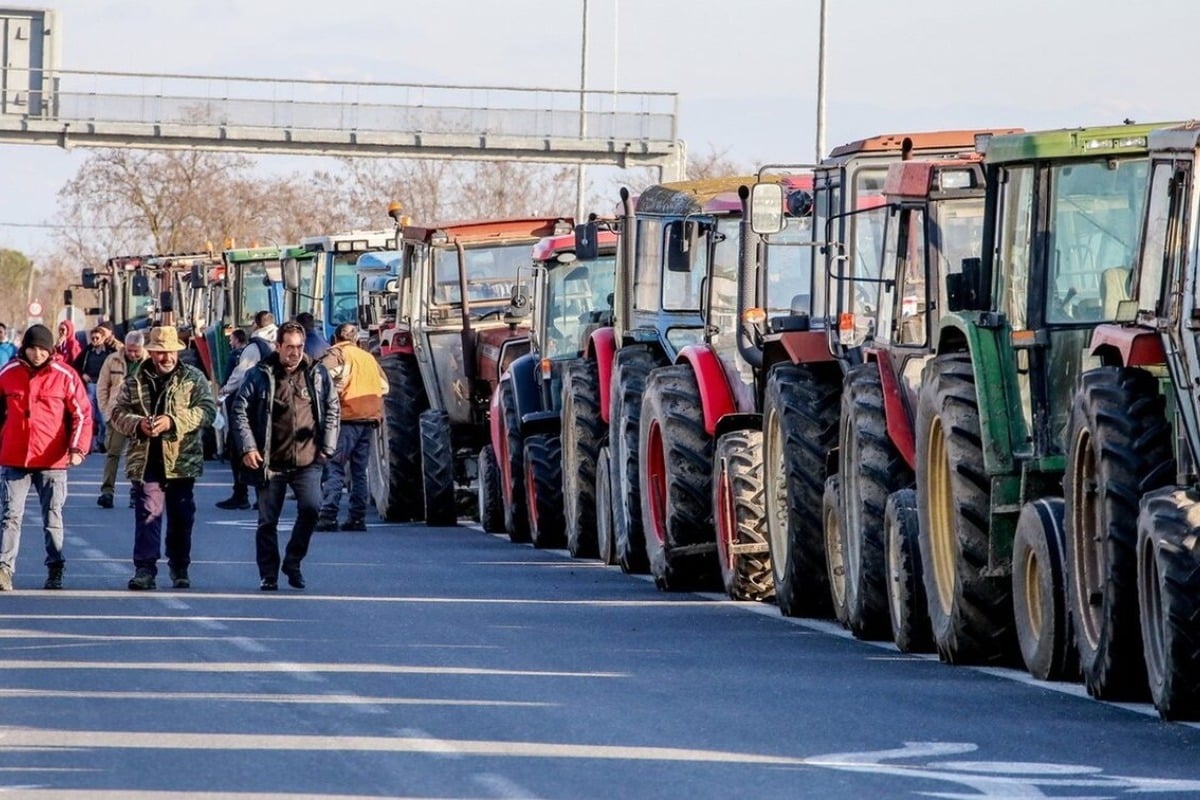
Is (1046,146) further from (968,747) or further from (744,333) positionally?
(744,333)

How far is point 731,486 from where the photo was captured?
731 inches

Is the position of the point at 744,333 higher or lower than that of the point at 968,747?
higher

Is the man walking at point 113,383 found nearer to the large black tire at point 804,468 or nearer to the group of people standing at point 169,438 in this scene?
the group of people standing at point 169,438

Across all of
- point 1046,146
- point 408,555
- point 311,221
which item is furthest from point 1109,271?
point 311,221

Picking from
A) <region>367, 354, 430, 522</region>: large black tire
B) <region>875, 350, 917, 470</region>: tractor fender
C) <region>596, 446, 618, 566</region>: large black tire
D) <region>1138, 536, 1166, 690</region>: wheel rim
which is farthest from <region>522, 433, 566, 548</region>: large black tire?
<region>1138, 536, 1166, 690</region>: wheel rim

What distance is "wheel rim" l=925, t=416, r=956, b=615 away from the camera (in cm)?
1473

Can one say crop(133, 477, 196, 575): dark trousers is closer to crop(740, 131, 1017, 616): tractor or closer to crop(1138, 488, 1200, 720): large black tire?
crop(740, 131, 1017, 616): tractor

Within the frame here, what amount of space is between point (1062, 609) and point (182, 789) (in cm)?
480

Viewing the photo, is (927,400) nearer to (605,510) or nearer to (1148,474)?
(1148,474)

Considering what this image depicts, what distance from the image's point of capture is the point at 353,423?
1056 inches

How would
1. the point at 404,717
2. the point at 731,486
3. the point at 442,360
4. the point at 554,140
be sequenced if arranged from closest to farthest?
the point at 404,717 < the point at 731,486 < the point at 442,360 < the point at 554,140

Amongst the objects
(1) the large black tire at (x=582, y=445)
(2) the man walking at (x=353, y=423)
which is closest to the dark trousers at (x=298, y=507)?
(1) the large black tire at (x=582, y=445)

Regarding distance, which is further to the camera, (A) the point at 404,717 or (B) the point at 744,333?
(B) the point at 744,333

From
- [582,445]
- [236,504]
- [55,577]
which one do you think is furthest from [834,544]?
[236,504]
